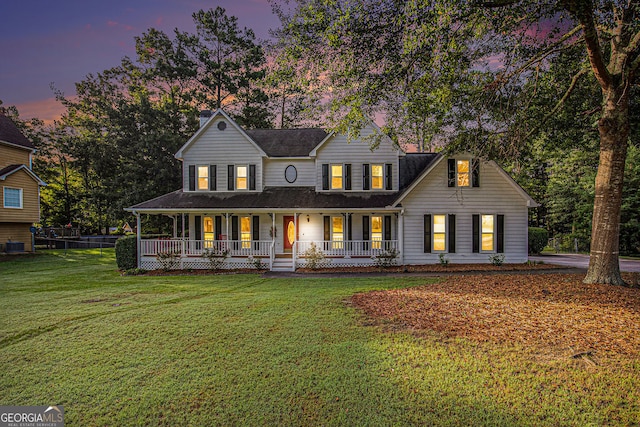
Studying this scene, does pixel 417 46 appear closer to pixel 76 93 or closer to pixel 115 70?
pixel 115 70

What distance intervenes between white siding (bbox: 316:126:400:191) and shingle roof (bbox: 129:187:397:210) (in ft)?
3.01

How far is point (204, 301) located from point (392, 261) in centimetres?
918

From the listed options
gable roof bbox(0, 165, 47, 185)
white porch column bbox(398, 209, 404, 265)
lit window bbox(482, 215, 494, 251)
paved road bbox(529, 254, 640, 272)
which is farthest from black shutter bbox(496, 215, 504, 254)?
gable roof bbox(0, 165, 47, 185)

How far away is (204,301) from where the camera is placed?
8570 mm

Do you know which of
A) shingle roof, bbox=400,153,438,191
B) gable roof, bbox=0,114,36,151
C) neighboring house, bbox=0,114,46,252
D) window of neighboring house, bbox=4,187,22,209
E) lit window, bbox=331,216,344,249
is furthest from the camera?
gable roof, bbox=0,114,36,151

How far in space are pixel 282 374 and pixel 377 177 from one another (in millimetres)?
13739

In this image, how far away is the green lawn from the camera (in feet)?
11.1

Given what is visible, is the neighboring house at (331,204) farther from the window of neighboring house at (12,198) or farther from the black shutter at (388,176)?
the window of neighboring house at (12,198)

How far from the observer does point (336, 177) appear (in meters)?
16.8

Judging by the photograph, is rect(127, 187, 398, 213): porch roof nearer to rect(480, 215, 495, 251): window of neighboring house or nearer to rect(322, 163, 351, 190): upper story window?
rect(322, 163, 351, 190): upper story window

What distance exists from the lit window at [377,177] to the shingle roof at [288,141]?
13.0ft

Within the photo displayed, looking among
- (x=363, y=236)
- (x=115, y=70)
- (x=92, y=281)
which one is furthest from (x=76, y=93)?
(x=363, y=236)

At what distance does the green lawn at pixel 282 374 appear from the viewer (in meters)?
3.39

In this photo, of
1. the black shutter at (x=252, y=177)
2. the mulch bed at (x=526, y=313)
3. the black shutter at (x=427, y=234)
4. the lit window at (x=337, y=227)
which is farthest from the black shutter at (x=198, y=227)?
the black shutter at (x=427, y=234)
